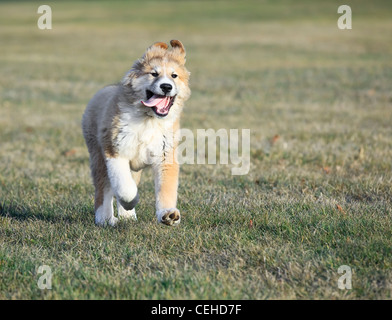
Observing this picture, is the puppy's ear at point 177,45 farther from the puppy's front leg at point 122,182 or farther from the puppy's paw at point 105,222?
the puppy's paw at point 105,222

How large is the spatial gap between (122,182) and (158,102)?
2.69 feet

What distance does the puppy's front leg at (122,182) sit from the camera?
17.0 ft

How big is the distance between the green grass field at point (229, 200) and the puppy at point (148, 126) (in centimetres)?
42

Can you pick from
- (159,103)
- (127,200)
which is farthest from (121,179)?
(159,103)

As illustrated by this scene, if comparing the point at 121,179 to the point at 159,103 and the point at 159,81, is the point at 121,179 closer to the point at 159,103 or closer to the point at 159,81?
the point at 159,103

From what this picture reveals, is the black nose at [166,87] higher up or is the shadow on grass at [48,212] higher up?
the black nose at [166,87]

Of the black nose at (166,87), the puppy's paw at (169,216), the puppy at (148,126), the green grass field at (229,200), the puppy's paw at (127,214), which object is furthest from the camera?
the puppy's paw at (127,214)

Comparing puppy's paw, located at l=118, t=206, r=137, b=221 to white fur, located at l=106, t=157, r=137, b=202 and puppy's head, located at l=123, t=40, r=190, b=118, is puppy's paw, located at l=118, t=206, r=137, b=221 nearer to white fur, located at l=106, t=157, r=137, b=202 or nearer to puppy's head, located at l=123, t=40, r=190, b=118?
white fur, located at l=106, t=157, r=137, b=202

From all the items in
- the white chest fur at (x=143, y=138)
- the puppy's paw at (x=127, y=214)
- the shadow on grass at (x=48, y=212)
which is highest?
the white chest fur at (x=143, y=138)

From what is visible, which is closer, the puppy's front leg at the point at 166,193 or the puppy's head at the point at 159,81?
the puppy's front leg at the point at 166,193

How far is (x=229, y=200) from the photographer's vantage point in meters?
6.18

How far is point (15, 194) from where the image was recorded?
22.4 ft

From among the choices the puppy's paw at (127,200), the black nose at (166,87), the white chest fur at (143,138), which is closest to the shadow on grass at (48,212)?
the puppy's paw at (127,200)
